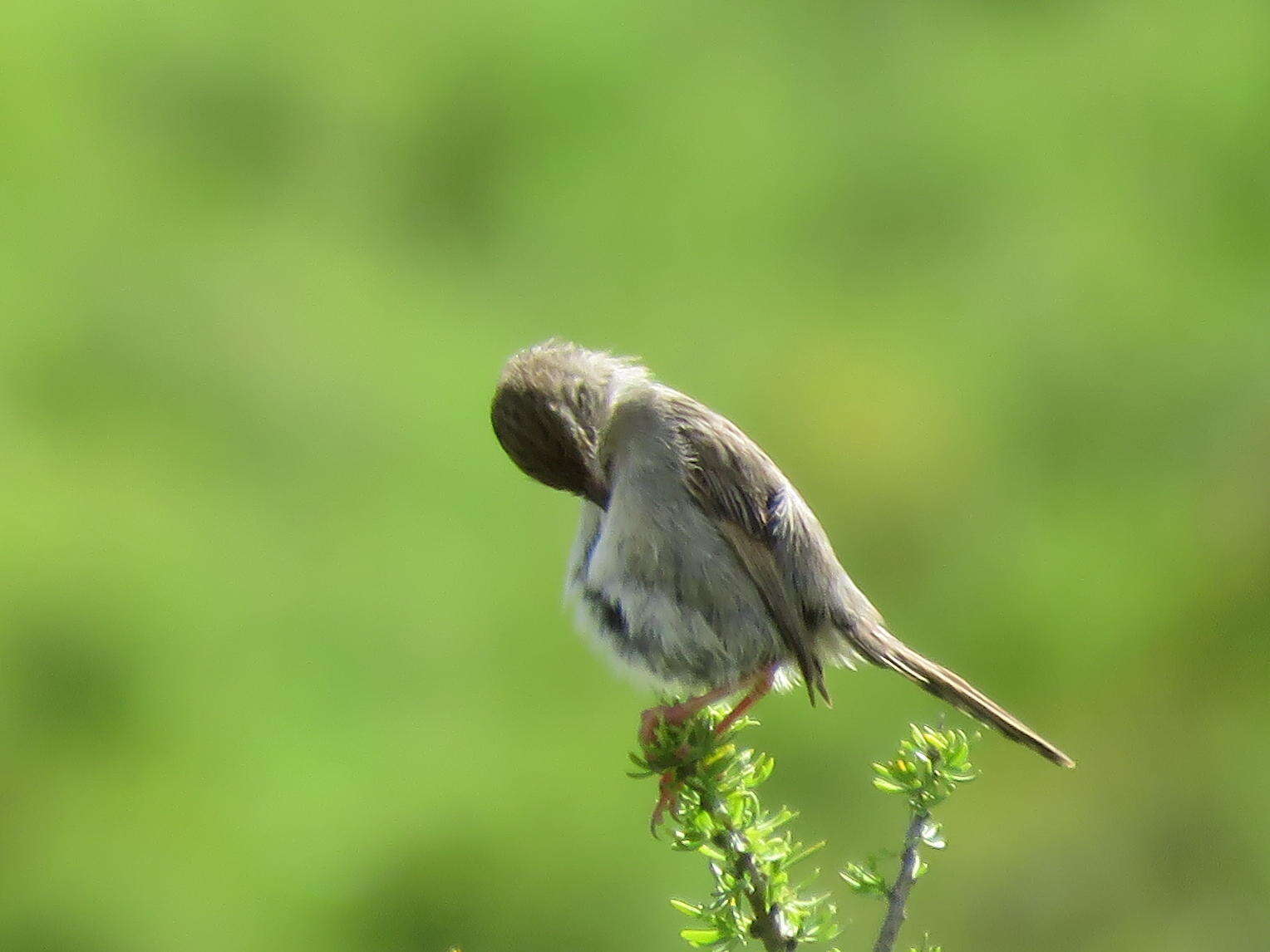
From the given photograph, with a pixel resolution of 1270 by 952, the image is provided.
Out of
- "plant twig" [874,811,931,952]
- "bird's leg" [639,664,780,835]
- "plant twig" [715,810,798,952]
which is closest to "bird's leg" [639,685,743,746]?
"bird's leg" [639,664,780,835]

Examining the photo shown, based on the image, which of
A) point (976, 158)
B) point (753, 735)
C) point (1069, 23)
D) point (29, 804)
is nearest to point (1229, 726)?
point (753, 735)

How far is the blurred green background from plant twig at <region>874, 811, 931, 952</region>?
8.39ft

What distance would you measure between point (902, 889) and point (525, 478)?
12.2ft

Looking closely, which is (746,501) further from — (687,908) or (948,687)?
(687,908)

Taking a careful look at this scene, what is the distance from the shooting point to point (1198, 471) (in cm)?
591

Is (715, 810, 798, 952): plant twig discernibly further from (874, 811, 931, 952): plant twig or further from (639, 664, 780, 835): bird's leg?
(639, 664, 780, 835): bird's leg

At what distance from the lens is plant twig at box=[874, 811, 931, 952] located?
6.75 feet

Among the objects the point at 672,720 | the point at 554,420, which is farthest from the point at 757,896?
the point at 554,420

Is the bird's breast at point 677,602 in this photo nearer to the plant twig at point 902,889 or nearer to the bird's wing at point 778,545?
the bird's wing at point 778,545

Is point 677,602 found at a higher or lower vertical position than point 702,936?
higher

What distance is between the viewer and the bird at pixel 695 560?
10.6 ft

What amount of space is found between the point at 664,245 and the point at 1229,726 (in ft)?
9.19

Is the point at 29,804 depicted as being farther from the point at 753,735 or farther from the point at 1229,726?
the point at 1229,726

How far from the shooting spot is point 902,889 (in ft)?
7.02
